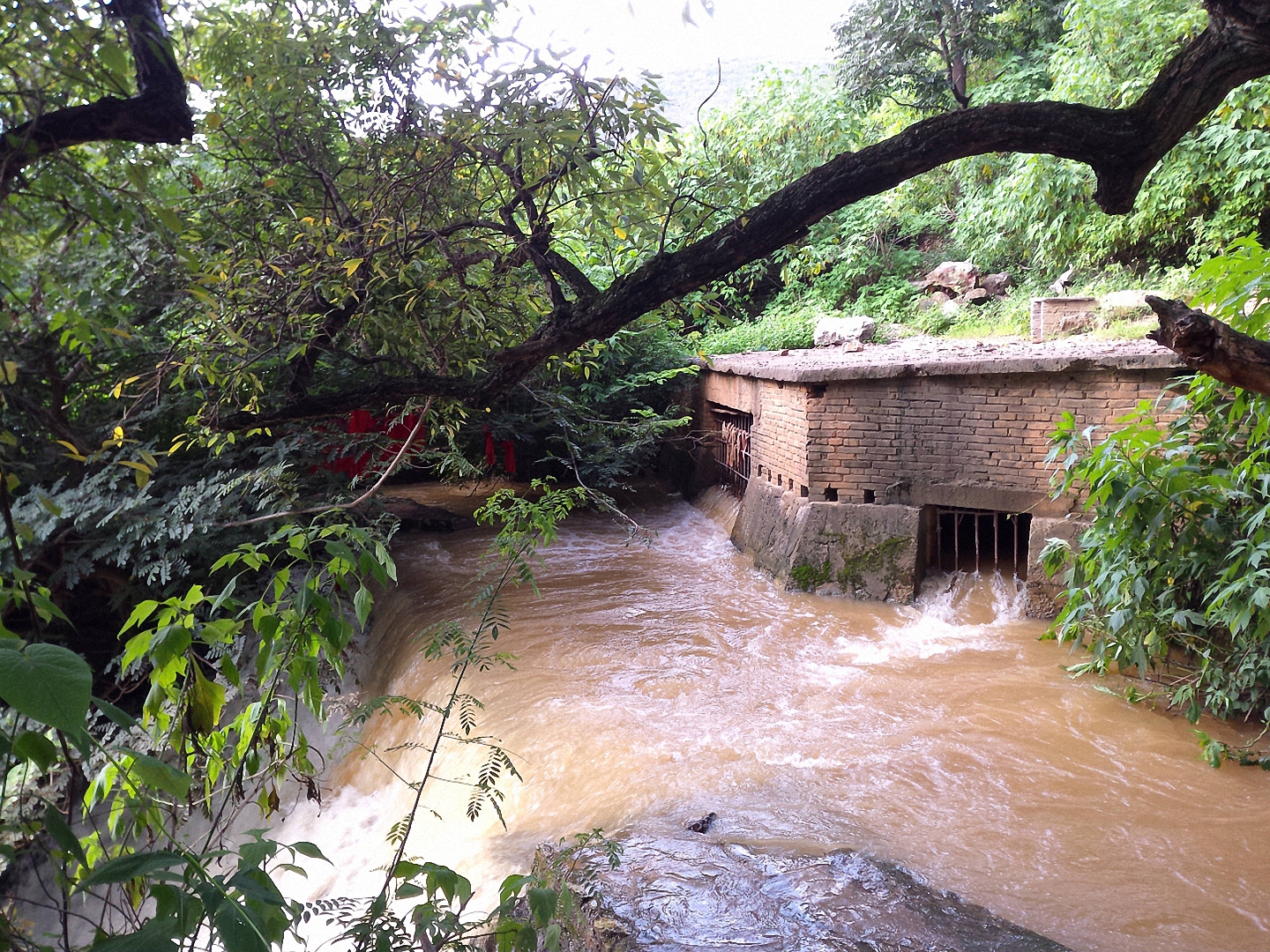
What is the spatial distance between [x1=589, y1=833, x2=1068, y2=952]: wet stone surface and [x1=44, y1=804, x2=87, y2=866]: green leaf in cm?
236

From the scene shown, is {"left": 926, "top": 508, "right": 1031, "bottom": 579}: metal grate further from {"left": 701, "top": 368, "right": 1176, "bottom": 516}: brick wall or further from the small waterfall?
the small waterfall

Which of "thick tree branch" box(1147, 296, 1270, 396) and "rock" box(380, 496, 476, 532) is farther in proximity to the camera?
"rock" box(380, 496, 476, 532)

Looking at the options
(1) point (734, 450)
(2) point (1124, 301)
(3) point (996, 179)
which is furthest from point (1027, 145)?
(3) point (996, 179)

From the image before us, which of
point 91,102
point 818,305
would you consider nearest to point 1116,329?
point 818,305

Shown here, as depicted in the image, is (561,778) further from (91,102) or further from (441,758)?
(91,102)

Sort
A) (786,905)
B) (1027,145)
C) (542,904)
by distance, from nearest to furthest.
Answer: (542,904) → (1027,145) → (786,905)

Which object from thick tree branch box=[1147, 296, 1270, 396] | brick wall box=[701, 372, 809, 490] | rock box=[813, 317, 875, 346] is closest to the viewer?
thick tree branch box=[1147, 296, 1270, 396]

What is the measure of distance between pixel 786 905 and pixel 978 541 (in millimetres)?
4606

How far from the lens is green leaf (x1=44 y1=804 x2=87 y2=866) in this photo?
109cm

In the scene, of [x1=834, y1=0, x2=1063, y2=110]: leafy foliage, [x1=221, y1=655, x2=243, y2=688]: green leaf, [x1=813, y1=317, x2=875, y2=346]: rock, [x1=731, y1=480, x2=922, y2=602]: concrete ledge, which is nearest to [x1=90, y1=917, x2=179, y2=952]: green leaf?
[x1=221, y1=655, x2=243, y2=688]: green leaf

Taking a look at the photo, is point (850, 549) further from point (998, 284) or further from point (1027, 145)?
point (998, 284)

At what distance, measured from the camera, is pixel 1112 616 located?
5.05m

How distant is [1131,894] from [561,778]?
272 cm

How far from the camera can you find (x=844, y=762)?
4734 mm
